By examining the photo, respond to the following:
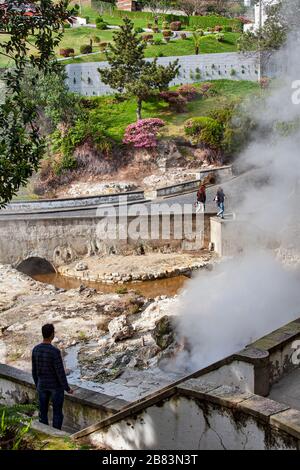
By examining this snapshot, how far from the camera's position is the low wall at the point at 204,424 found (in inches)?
178

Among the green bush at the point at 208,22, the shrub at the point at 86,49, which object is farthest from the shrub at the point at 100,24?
the shrub at the point at 86,49

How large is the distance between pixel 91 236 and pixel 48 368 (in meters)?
13.9

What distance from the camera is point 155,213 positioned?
19781 mm

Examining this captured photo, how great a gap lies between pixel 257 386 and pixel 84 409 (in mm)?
2046

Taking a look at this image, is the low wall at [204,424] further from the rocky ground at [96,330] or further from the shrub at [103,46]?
the shrub at [103,46]

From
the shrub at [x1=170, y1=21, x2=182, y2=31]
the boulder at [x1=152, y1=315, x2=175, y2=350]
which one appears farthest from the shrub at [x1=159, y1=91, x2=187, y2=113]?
the boulder at [x1=152, y1=315, x2=175, y2=350]

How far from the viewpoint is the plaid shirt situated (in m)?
5.97

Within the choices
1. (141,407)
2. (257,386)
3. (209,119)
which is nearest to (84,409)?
(141,407)

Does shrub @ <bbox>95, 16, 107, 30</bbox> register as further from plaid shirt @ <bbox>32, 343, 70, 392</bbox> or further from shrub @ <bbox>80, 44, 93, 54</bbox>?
plaid shirt @ <bbox>32, 343, 70, 392</bbox>

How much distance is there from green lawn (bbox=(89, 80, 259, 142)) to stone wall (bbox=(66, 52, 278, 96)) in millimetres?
1731

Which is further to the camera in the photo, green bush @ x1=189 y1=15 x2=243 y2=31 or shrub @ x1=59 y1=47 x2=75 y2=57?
green bush @ x1=189 y1=15 x2=243 y2=31

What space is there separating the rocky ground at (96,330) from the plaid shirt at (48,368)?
340 cm

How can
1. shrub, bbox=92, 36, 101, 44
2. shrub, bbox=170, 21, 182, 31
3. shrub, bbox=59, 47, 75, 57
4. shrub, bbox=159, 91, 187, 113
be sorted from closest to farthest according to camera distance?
shrub, bbox=159, 91, 187, 113 → shrub, bbox=59, 47, 75, 57 → shrub, bbox=92, 36, 101, 44 → shrub, bbox=170, 21, 182, 31
